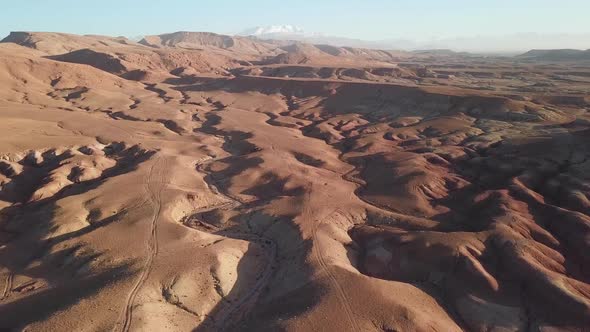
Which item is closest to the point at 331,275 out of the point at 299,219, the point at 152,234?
the point at 299,219

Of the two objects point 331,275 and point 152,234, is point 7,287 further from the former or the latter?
point 331,275

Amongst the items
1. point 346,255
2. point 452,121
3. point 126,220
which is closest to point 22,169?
point 126,220

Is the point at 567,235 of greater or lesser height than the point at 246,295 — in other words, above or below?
above

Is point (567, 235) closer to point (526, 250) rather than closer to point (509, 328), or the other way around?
point (526, 250)

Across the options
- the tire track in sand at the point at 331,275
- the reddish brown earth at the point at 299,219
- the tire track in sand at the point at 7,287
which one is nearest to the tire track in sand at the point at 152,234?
the reddish brown earth at the point at 299,219

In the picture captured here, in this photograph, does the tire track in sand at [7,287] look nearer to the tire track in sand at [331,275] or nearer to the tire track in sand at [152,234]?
the tire track in sand at [152,234]

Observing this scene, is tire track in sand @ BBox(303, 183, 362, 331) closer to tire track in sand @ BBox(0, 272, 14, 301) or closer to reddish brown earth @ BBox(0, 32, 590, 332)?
reddish brown earth @ BBox(0, 32, 590, 332)
